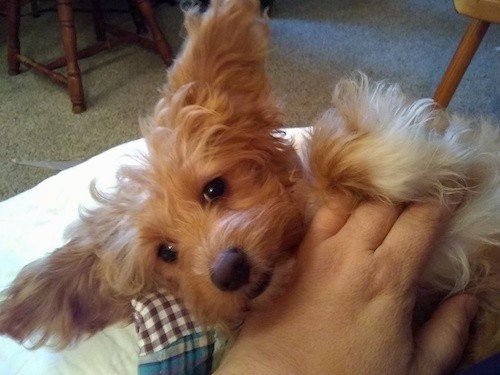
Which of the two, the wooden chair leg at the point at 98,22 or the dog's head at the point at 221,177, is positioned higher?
the dog's head at the point at 221,177

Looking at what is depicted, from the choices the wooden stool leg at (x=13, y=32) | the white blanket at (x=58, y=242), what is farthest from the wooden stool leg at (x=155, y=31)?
A: the white blanket at (x=58, y=242)

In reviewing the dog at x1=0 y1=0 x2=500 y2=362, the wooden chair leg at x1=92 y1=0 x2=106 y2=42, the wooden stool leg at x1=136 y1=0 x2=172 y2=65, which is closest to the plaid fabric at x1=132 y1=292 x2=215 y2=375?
the dog at x1=0 y1=0 x2=500 y2=362

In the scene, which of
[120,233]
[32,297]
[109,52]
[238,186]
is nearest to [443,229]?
[238,186]

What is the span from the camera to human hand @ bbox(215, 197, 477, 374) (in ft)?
3.30

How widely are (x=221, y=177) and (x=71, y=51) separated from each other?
2.16 metres

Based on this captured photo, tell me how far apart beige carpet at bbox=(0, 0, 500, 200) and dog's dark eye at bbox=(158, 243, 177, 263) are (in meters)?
1.70

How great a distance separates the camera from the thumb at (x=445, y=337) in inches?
40.2

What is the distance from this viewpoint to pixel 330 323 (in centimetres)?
104

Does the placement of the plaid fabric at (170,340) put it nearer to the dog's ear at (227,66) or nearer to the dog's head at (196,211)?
the dog's head at (196,211)

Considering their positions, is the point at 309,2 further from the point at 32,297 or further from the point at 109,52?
the point at 32,297

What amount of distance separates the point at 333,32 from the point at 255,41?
277 centimetres

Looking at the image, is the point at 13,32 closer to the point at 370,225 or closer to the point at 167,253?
the point at 167,253

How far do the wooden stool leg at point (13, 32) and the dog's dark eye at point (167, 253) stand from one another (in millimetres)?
2800

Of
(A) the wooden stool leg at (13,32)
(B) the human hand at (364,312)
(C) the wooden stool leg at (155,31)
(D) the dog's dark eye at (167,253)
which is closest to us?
(B) the human hand at (364,312)
